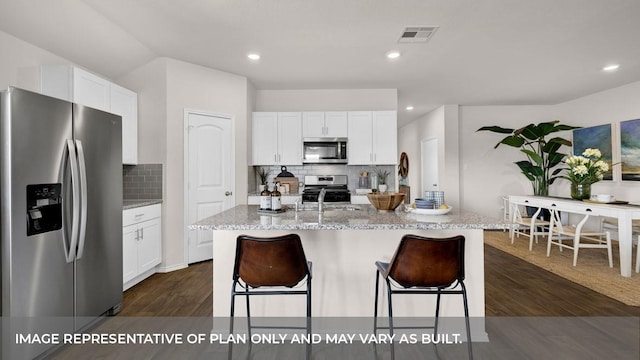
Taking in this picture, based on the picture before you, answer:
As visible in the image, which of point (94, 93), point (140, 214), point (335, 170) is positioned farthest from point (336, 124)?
point (94, 93)

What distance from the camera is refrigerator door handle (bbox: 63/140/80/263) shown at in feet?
7.24

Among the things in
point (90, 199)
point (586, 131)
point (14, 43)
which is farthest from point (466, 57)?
point (14, 43)

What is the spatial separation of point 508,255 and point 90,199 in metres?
5.00

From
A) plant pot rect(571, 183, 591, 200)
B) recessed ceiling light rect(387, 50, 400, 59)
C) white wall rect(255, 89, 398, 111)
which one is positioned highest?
recessed ceiling light rect(387, 50, 400, 59)

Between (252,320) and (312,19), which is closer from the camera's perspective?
(252,320)

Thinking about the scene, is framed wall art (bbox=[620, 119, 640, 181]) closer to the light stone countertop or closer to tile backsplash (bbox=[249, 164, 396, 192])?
tile backsplash (bbox=[249, 164, 396, 192])

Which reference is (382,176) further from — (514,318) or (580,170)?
(514,318)

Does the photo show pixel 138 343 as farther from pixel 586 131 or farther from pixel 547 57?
pixel 586 131

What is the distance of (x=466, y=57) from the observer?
13.0 feet

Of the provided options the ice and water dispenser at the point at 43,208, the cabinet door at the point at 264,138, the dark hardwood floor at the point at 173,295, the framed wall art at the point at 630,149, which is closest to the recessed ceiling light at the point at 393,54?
the cabinet door at the point at 264,138

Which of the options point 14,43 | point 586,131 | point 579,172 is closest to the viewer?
point 14,43

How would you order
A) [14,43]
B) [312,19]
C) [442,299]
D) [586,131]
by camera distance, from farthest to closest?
1. [586,131]
2. [312,19]
3. [14,43]
4. [442,299]

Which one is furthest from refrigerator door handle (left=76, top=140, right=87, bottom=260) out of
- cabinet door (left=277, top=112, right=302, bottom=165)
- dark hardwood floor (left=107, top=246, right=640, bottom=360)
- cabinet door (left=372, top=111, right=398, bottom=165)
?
cabinet door (left=372, top=111, right=398, bottom=165)

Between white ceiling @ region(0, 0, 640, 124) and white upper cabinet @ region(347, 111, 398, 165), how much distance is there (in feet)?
1.79
